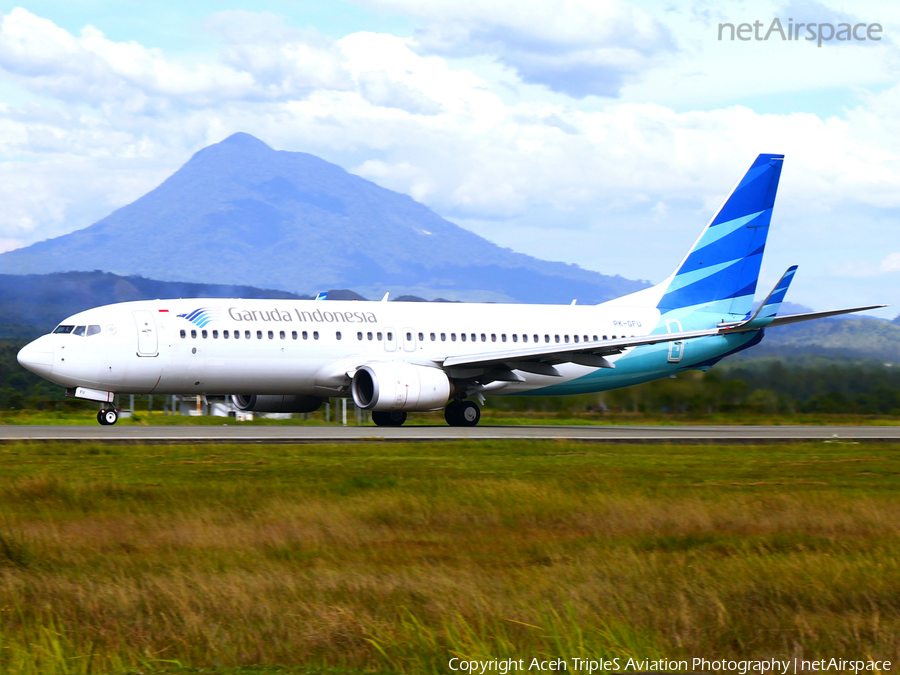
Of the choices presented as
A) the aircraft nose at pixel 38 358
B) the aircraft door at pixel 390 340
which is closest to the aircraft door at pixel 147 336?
the aircraft nose at pixel 38 358

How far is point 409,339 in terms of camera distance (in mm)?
32594

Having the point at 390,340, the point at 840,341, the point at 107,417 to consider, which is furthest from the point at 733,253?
the point at 840,341

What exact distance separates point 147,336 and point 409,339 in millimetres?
7753

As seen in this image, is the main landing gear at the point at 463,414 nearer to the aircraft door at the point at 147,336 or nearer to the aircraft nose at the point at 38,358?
the aircraft door at the point at 147,336

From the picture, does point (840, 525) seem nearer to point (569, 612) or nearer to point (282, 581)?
point (569, 612)

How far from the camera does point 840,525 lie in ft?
40.5

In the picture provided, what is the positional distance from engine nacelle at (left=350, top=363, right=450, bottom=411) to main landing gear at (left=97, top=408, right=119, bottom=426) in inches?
261

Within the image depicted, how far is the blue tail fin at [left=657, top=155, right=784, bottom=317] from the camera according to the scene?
3844 centimetres

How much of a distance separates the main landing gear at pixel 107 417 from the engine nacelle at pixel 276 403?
417 centimetres

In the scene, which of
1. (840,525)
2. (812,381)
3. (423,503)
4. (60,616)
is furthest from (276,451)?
(812,381)

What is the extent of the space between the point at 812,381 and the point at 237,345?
69.1ft

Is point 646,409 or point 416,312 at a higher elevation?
point 416,312

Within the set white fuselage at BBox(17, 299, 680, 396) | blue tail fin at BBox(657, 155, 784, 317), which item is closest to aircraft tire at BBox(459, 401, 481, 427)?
white fuselage at BBox(17, 299, 680, 396)

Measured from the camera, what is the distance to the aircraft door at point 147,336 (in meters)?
29.0
